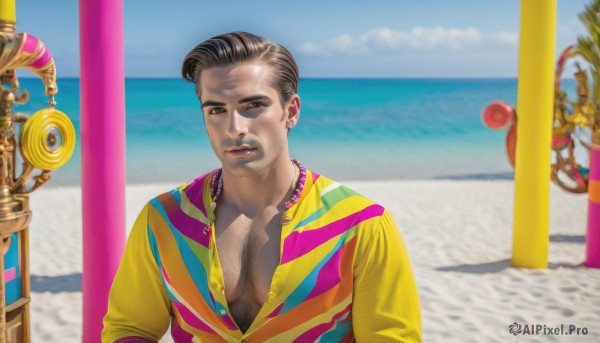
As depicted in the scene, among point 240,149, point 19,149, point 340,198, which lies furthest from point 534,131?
point 240,149

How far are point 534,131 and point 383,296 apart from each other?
473 cm

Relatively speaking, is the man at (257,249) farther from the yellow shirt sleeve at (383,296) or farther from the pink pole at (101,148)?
the pink pole at (101,148)

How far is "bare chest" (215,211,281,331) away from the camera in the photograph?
1.81 meters

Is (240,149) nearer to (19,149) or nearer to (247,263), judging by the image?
(247,263)

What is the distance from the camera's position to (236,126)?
176 cm

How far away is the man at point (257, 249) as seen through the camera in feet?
5.78

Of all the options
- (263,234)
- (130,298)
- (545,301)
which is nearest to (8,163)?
(130,298)

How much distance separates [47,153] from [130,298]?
5.36 feet

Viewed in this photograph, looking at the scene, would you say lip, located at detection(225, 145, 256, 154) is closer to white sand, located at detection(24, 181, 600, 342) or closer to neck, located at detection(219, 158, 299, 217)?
neck, located at detection(219, 158, 299, 217)

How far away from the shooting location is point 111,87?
11.9 ft

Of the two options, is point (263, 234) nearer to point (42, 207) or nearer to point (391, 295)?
point (391, 295)

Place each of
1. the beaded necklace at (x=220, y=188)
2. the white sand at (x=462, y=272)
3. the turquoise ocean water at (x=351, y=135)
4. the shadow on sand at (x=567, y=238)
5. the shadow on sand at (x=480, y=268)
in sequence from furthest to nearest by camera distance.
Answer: the turquoise ocean water at (x=351, y=135), the shadow on sand at (x=567, y=238), the shadow on sand at (x=480, y=268), the white sand at (x=462, y=272), the beaded necklace at (x=220, y=188)

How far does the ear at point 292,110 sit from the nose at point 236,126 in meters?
0.18

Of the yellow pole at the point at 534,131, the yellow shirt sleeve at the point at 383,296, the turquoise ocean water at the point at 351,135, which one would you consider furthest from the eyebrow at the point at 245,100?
the turquoise ocean water at the point at 351,135
